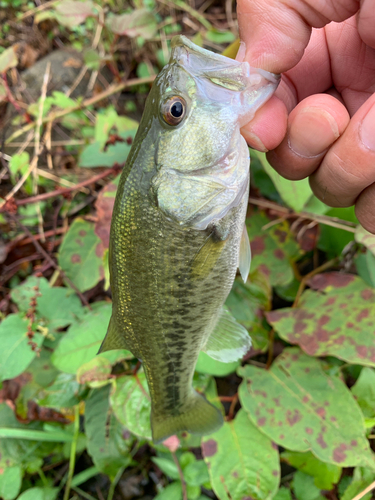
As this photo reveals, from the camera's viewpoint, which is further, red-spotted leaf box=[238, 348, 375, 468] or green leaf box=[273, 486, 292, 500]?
green leaf box=[273, 486, 292, 500]

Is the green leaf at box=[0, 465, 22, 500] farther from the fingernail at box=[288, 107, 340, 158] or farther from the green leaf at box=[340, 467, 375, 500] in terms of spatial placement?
the fingernail at box=[288, 107, 340, 158]

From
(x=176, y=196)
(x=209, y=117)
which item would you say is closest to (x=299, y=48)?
(x=209, y=117)

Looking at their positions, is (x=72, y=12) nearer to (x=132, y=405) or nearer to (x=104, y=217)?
(x=104, y=217)

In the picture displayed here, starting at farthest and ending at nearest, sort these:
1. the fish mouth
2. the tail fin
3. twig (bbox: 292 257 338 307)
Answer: twig (bbox: 292 257 338 307)
the tail fin
the fish mouth

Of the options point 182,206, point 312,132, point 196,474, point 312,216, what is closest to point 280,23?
point 312,132

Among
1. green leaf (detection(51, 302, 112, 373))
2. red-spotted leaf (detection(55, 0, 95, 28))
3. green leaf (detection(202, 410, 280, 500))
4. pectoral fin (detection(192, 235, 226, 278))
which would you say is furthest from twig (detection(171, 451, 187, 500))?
red-spotted leaf (detection(55, 0, 95, 28))
